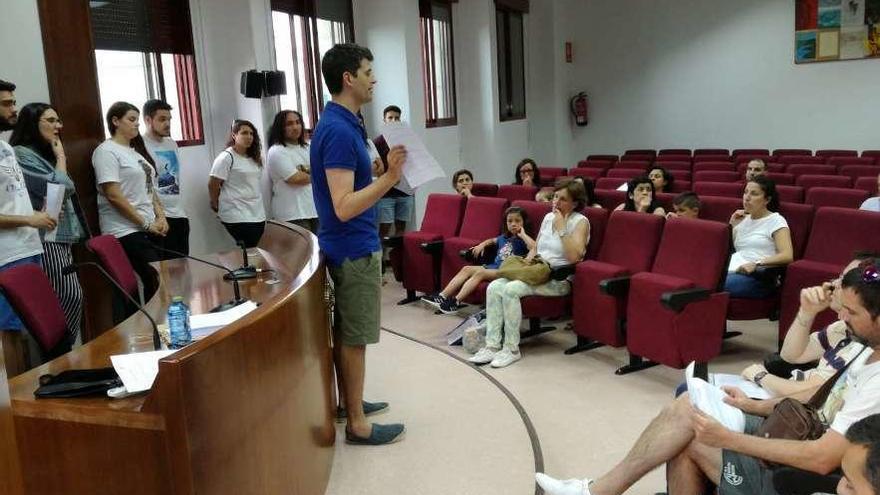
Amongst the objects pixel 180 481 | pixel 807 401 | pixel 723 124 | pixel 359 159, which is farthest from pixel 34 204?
pixel 723 124

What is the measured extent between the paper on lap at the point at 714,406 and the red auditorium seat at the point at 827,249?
150cm

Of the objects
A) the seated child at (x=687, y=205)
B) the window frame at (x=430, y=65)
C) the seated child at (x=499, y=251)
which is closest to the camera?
the seated child at (x=687, y=205)

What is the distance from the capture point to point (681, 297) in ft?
10.8

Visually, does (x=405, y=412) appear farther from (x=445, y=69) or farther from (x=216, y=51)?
(x=445, y=69)

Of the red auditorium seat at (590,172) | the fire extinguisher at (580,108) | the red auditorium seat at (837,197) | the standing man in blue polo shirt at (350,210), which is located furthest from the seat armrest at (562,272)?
the fire extinguisher at (580,108)

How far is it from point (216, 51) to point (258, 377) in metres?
4.35

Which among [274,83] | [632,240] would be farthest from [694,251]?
[274,83]

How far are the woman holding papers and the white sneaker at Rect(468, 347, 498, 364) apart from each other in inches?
78.5

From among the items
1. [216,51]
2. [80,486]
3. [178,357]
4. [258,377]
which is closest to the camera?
[178,357]

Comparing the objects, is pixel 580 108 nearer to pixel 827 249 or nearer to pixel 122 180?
pixel 827 249

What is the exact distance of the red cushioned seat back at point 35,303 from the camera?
2.44 metres

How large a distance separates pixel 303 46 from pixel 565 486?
17.4ft

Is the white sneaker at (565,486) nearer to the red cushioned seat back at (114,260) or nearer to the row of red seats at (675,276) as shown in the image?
the row of red seats at (675,276)

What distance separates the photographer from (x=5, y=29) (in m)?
3.70
